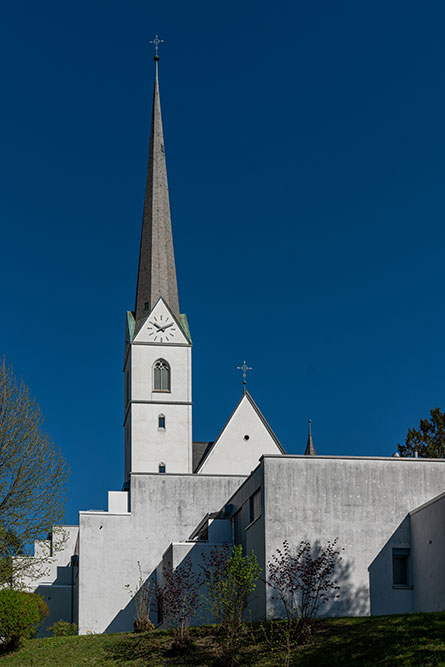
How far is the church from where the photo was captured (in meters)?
28.8

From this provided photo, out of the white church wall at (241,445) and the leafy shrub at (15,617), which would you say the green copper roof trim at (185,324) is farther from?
the leafy shrub at (15,617)

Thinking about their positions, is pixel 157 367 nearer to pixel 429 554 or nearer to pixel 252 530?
pixel 252 530

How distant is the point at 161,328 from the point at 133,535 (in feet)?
64.2

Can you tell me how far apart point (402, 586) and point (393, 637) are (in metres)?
8.13

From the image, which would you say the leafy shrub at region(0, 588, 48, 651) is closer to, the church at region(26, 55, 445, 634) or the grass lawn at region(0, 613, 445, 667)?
the grass lawn at region(0, 613, 445, 667)

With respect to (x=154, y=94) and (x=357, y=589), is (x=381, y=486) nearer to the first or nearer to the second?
(x=357, y=589)

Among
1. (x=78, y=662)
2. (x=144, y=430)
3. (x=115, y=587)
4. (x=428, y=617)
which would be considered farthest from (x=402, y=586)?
(x=144, y=430)

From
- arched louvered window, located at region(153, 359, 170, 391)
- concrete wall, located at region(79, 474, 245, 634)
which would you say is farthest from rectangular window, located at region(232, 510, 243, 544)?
arched louvered window, located at region(153, 359, 170, 391)

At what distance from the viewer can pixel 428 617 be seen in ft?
73.0

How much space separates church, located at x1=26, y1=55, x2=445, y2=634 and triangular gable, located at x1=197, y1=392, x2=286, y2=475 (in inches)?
2.2

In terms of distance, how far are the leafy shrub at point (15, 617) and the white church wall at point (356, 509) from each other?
692 cm

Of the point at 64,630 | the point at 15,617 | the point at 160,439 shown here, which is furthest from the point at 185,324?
the point at 15,617

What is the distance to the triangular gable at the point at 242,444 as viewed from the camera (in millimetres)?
54781

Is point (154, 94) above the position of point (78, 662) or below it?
above
